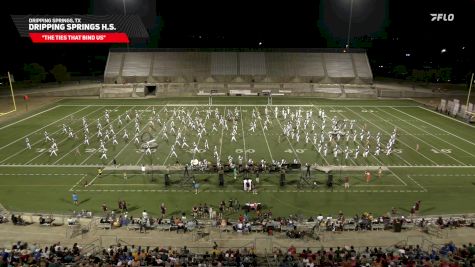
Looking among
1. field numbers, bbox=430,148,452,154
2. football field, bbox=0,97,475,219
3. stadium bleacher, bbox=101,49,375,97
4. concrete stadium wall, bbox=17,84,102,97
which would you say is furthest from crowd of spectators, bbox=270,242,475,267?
concrete stadium wall, bbox=17,84,102,97

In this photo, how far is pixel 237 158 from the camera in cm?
2681

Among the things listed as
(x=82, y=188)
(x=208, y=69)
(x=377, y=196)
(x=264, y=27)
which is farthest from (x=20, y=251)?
(x=264, y=27)

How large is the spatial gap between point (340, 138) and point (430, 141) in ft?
22.8

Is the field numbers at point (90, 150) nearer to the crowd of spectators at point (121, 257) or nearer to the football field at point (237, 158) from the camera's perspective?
the football field at point (237, 158)

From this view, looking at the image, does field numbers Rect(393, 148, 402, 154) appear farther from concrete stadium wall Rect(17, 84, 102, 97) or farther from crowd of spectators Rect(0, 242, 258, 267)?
concrete stadium wall Rect(17, 84, 102, 97)

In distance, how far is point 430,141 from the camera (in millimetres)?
31594

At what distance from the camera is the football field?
20297 mm

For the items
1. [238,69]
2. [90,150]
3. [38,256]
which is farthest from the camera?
[238,69]

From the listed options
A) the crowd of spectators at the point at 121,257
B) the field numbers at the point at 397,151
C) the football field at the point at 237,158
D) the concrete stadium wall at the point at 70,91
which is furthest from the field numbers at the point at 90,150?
the concrete stadium wall at the point at 70,91

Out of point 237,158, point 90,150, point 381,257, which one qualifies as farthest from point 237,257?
point 90,150

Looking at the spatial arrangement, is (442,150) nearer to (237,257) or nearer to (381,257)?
(381,257)

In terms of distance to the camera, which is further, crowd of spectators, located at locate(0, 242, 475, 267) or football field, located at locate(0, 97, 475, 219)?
football field, located at locate(0, 97, 475, 219)

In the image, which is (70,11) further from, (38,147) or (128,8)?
(38,147)

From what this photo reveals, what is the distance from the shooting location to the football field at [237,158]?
2030cm
